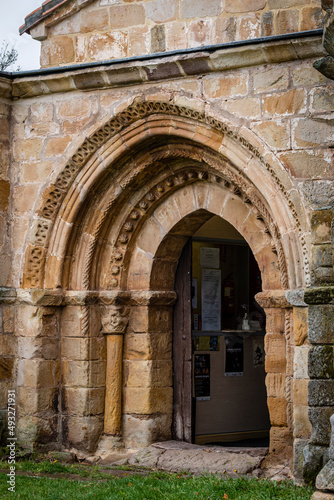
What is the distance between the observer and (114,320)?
301 inches

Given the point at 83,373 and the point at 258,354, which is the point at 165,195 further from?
the point at 258,354

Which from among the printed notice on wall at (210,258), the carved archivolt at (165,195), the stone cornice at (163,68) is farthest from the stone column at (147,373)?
the stone cornice at (163,68)

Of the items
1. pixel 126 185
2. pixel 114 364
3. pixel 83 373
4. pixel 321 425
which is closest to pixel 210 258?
pixel 126 185

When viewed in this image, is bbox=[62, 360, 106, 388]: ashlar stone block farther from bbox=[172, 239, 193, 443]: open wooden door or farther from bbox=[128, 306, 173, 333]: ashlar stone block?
bbox=[172, 239, 193, 443]: open wooden door

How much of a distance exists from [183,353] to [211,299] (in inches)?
35.7

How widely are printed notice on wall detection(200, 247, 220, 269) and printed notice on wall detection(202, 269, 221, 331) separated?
0.06 m

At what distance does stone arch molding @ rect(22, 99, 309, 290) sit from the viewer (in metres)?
6.68

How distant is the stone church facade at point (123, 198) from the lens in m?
6.61

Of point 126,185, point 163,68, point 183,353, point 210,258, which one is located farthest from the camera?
point 210,258

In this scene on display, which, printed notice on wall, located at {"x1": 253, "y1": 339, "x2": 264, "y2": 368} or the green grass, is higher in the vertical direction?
printed notice on wall, located at {"x1": 253, "y1": 339, "x2": 264, "y2": 368}

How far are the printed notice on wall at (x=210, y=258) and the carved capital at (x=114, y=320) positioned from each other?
1.28m

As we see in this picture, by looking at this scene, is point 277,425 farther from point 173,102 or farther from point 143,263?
point 173,102

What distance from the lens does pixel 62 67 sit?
7.26 m

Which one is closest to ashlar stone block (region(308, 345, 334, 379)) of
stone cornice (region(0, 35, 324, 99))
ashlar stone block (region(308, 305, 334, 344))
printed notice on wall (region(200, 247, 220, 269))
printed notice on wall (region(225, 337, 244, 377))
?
ashlar stone block (region(308, 305, 334, 344))
